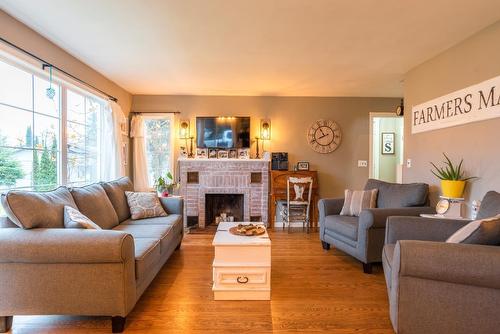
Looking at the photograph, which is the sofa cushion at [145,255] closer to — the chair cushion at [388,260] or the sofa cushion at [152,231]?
the sofa cushion at [152,231]

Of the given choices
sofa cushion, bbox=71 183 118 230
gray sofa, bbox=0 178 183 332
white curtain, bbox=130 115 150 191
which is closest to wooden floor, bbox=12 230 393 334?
gray sofa, bbox=0 178 183 332

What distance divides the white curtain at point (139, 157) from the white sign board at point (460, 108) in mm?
4061

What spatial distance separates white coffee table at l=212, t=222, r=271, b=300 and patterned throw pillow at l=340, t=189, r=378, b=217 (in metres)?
1.58

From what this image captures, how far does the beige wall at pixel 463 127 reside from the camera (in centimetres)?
235

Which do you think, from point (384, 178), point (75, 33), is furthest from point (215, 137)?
point (384, 178)

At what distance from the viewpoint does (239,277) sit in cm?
222

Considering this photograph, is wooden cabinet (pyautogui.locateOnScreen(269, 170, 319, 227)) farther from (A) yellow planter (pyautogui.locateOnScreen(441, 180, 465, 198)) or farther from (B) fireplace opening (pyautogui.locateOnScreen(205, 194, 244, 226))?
(A) yellow planter (pyautogui.locateOnScreen(441, 180, 465, 198))

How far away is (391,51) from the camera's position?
2.86 meters

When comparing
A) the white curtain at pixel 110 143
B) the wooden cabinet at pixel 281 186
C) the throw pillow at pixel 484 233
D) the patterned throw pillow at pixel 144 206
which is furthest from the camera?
the wooden cabinet at pixel 281 186

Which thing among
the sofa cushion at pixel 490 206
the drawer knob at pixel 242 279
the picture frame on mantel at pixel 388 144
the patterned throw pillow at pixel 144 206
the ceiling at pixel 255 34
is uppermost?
the ceiling at pixel 255 34

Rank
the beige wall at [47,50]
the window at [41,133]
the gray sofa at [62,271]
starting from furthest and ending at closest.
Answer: the window at [41,133], the beige wall at [47,50], the gray sofa at [62,271]

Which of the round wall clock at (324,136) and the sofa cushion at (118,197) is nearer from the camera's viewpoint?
the sofa cushion at (118,197)

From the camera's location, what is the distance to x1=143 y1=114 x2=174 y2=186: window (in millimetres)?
4793

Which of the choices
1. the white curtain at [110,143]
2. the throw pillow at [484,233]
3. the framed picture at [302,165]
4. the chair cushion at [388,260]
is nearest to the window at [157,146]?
the white curtain at [110,143]
